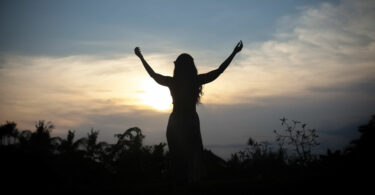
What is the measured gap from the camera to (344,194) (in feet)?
10.4

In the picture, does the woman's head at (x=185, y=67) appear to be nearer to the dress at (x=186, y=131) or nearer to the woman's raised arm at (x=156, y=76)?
the dress at (x=186, y=131)

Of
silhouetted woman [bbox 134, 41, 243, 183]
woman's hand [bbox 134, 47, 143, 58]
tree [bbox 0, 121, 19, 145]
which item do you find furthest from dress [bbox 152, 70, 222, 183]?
tree [bbox 0, 121, 19, 145]

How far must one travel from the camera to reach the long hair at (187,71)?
245 inches

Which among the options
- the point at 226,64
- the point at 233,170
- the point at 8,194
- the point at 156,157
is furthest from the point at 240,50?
the point at 156,157

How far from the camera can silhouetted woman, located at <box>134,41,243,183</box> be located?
5766 mm

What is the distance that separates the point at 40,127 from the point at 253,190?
3105 cm

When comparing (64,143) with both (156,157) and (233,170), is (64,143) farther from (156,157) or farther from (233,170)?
(233,170)

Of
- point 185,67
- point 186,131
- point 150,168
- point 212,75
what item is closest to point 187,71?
point 185,67

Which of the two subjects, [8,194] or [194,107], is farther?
[194,107]

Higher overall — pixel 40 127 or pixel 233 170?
pixel 40 127

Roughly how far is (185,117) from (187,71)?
3.11 ft

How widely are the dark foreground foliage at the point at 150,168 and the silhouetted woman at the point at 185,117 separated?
0.39 metres

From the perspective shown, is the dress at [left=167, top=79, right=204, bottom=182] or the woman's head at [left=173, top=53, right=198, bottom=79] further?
the woman's head at [left=173, top=53, right=198, bottom=79]

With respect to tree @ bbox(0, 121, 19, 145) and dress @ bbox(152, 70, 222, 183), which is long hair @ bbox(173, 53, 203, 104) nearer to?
dress @ bbox(152, 70, 222, 183)
